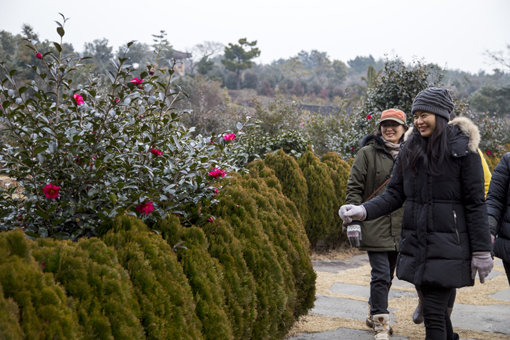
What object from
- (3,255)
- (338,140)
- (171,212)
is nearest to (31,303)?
(3,255)

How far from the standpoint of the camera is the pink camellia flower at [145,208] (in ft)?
9.34

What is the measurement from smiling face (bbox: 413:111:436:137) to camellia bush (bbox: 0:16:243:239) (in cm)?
129

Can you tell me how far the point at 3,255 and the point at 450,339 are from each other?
10.1ft

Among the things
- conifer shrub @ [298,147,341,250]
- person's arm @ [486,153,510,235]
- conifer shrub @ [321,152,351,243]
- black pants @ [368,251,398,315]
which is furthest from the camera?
conifer shrub @ [321,152,351,243]

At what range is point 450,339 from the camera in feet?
12.0

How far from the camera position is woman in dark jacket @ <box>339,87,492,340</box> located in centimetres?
300

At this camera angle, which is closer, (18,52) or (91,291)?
(91,291)

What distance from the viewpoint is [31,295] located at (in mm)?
1740

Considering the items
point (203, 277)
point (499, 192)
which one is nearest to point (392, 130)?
point (499, 192)

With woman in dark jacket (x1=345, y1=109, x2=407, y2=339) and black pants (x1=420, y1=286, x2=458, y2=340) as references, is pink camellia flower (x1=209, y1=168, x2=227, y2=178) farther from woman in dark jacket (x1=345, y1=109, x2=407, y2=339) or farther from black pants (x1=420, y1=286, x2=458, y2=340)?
black pants (x1=420, y1=286, x2=458, y2=340)

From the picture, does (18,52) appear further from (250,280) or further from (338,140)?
(250,280)

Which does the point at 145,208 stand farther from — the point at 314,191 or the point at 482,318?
the point at 314,191

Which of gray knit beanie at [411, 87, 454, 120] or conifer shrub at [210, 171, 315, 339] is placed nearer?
gray knit beanie at [411, 87, 454, 120]

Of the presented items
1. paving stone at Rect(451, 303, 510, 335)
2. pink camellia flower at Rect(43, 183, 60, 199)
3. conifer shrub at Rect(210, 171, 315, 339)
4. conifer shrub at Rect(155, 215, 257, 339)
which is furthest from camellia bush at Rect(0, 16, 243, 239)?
paving stone at Rect(451, 303, 510, 335)
